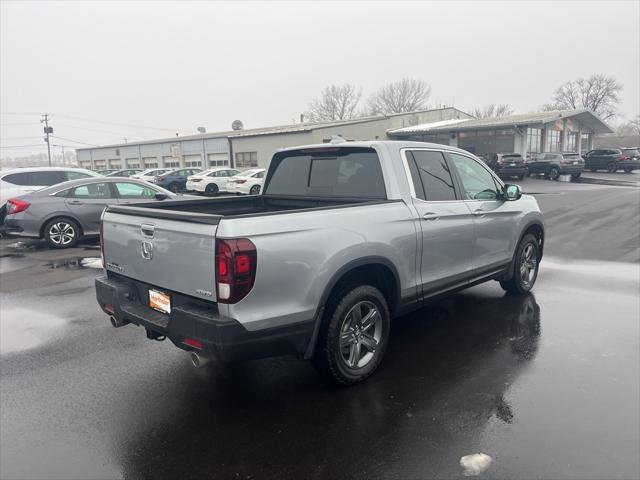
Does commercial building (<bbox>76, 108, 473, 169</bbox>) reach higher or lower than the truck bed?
higher

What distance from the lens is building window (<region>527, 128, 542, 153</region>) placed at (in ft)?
113

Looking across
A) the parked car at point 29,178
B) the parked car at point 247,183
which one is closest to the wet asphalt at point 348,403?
the parked car at point 29,178

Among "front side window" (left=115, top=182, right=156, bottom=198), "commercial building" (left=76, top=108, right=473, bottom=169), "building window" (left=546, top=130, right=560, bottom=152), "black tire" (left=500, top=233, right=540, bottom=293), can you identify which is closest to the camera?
"black tire" (left=500, top=233, right=540, bottom=293)

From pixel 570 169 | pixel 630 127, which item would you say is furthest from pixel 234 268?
pixel 630 127

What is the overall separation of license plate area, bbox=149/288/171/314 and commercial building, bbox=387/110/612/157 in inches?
1283

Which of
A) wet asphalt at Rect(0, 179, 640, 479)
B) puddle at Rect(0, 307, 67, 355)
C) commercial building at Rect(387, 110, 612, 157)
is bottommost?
wet asphalt at Rect(0, 179, 640, 479)

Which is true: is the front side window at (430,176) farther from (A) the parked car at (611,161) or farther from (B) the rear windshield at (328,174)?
(A) the parked car at (611,161)

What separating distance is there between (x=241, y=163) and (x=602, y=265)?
34.1 m

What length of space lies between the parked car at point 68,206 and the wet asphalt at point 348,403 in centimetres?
457

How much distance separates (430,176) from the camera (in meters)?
4.38

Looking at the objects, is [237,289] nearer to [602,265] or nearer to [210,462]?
[210,462]

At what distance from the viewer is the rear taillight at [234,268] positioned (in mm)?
2764

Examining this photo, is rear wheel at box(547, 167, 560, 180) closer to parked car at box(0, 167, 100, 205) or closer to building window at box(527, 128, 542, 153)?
building window at box(527, 128, 542, 153)

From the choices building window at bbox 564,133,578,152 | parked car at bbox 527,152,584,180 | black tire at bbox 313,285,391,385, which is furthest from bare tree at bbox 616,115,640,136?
black tire at bbox 313,285,391,385
